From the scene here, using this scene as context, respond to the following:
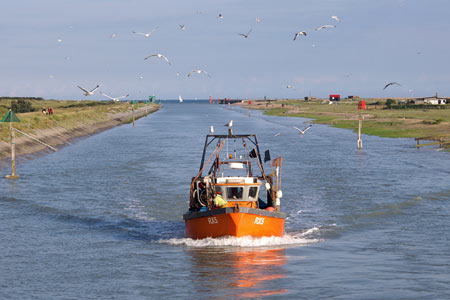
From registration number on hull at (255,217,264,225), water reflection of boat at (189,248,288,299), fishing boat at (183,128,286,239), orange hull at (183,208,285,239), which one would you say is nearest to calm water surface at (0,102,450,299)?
water reflection of boat at (189,248,288,299)

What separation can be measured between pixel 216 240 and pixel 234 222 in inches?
60.4

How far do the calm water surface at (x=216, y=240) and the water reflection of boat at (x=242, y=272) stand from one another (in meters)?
0.04

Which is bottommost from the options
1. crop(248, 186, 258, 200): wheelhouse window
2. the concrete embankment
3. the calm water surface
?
the calm water surface

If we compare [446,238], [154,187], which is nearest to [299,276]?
[446,238]

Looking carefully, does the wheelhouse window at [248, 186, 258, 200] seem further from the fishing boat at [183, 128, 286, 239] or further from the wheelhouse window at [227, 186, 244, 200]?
the wheelhouse window at [227, 186, 244, 200]

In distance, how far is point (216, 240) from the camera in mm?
25812

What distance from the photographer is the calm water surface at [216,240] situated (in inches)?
808

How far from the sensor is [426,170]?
5222 cm

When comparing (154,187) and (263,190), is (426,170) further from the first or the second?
(154,187)

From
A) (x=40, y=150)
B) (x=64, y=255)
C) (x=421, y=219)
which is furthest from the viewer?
(x=40, y=150)

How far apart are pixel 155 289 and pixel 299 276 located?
5.05m

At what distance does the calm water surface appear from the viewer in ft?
67.3

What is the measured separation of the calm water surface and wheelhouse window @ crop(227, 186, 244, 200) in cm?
196

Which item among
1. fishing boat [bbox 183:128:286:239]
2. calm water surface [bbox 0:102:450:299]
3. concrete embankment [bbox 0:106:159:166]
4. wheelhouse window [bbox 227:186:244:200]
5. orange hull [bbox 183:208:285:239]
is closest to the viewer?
calm water surface [bbox 0:102:450:299]
